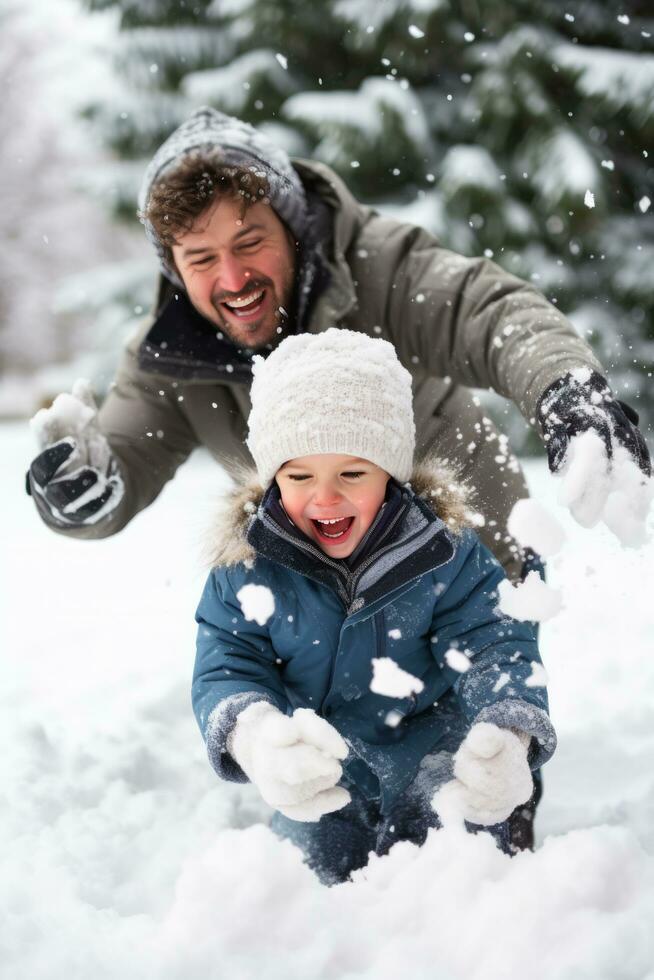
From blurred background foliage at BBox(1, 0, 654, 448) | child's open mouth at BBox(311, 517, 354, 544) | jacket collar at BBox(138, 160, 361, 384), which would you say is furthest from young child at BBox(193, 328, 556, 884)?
blurred background foliage at BBox(1, 0, 654, 448)

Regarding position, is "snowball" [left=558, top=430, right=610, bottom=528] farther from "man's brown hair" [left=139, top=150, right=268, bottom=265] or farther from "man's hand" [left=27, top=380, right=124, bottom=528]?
"man's hand" [left=27, top=380, right=124, bottom=528]

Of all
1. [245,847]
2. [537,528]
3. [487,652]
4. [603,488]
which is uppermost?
[603,488]

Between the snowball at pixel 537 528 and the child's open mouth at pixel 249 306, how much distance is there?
2.51ft

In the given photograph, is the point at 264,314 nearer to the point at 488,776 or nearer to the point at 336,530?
the point at 336,530

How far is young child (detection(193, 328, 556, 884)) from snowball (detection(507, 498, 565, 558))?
0.14 m

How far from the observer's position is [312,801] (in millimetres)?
1484

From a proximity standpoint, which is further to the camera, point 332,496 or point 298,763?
point 332,496

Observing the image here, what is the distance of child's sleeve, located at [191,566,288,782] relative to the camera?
1620 millimetres

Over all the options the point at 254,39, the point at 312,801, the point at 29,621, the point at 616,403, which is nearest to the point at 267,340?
the point at 616,403

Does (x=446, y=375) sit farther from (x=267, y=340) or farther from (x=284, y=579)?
(x=284, y=579)

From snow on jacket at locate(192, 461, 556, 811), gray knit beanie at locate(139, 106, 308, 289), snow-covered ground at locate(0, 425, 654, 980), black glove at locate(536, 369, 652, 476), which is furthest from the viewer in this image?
gray knit beanie at locate(139, 106, 308, 289)

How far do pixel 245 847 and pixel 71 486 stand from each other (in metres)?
0.93

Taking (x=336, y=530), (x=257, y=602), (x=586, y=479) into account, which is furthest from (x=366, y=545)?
(x=586, y=479)

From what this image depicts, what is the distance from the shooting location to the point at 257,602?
170 centimetres
